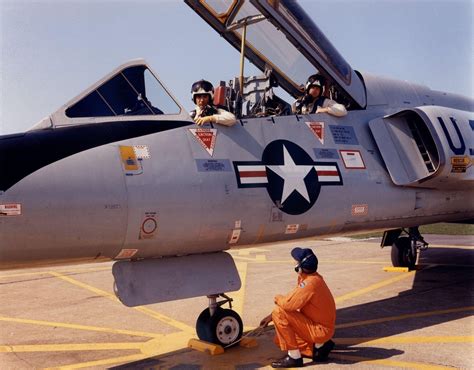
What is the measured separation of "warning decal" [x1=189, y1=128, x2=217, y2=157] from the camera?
568cm

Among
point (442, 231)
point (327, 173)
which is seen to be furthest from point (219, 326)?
point (442, 231)

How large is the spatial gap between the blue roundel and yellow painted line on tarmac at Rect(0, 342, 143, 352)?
245cm

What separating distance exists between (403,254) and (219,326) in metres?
6.88

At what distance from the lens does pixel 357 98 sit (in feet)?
25.6

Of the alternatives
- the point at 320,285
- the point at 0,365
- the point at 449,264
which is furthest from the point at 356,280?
the point at 0,365

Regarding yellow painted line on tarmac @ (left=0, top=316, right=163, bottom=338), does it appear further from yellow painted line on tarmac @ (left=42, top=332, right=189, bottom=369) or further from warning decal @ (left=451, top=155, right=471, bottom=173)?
warning decal @ (left=451, top=155, right=471, bottom=173)

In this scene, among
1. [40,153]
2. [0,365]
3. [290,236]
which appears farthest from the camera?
[290,236]

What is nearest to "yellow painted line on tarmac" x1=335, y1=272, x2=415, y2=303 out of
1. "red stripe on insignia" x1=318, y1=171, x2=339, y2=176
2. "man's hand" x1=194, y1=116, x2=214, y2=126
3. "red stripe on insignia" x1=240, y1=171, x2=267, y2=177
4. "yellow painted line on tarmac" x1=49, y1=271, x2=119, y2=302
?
"red stripe on insignia" x1=318, y1=171, x2=339, y2=176

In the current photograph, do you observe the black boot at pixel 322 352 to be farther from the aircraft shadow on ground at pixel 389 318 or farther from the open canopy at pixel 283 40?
the open canopy at pixel 283 40

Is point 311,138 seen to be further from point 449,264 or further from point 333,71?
point 449,264

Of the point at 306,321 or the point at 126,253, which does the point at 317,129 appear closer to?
the point at 306,321

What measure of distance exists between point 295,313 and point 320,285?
0.39m

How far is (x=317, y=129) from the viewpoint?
22.5 ft

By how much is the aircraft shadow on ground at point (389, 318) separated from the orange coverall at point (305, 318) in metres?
0.31
